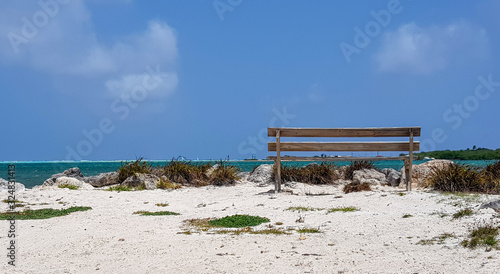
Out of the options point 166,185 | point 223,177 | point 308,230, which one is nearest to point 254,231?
point 308,230

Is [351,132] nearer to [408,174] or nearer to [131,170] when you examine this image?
[408,174]

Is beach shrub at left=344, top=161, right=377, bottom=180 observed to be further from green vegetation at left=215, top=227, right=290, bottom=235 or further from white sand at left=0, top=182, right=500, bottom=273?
green vegetation at left=215, top=227, right=290, bottom=235

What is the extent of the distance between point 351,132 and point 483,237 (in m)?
7.55

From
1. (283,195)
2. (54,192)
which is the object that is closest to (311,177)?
(283,195)

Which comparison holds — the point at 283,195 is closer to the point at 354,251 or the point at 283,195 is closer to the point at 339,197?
the point at 339,197

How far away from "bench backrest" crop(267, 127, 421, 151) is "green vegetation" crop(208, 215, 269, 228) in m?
4.80

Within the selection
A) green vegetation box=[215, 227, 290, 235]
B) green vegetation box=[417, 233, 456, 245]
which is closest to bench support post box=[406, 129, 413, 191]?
green vegetation box=[417, 233, 456, 245]

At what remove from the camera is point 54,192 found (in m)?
14.2

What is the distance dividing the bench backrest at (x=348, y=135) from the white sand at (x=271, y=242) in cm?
242

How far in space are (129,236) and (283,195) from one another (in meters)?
5.77

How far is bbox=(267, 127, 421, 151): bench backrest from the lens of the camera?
44.1 feet

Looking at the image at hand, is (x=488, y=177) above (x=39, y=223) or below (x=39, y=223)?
above

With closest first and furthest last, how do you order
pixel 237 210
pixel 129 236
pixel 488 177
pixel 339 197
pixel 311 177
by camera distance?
pixel 129 236, pixel 237 210, pixel 339 197, pixel 488 177, pixel 311 177

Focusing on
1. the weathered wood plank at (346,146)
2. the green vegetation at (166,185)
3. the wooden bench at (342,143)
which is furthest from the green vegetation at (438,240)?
the green vegetation at (166,185)
